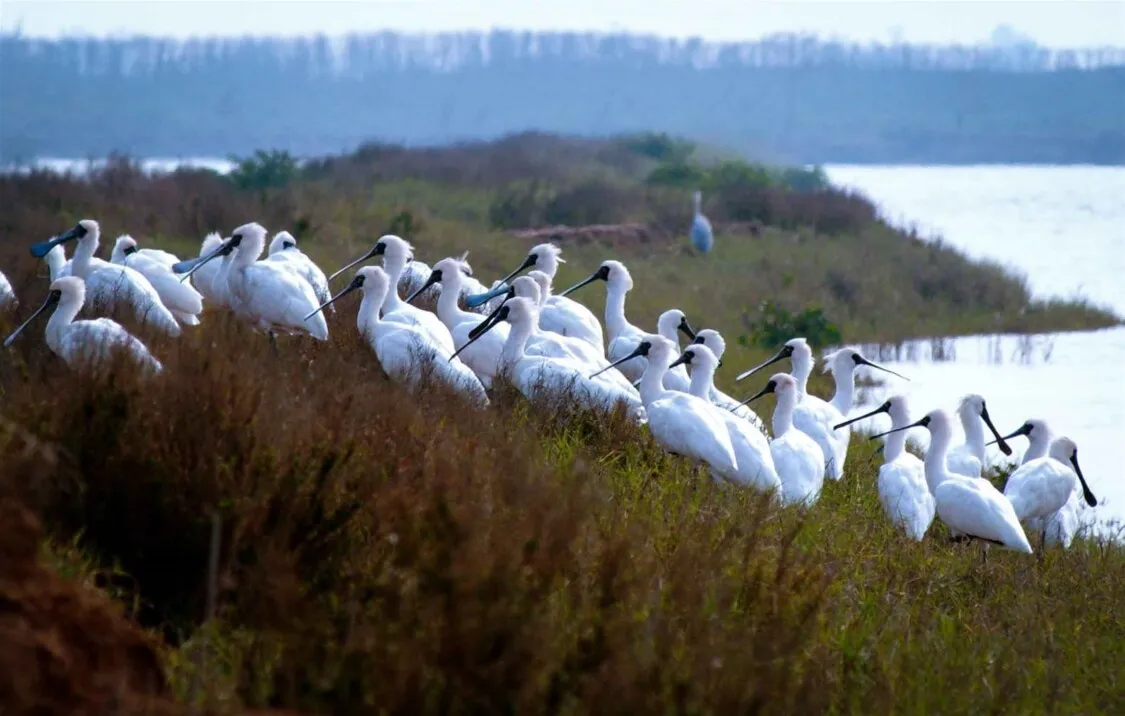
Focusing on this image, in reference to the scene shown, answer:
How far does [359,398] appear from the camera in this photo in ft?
20.1

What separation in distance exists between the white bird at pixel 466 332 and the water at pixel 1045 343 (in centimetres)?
453

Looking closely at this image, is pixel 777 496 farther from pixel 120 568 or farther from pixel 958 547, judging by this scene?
pixel 120 568

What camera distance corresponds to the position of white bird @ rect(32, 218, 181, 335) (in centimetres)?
905

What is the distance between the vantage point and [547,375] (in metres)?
8.90

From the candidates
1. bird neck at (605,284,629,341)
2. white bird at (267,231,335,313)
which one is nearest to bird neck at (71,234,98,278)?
white bird at (267,231,335,313)

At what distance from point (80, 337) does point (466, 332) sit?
13.5 feet

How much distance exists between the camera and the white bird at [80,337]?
538 centimetres

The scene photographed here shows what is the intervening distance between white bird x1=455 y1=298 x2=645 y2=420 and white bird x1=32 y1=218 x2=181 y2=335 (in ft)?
6.38

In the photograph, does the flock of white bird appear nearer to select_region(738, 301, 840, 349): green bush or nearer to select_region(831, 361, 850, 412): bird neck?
select_region(831, 361, 850, 412): bird neck

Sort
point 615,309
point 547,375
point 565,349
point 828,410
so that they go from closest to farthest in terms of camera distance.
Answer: point 547,375
point 565,349
point 828,410
point 615,309

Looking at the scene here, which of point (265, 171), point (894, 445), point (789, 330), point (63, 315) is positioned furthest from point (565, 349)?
point (265, 171)

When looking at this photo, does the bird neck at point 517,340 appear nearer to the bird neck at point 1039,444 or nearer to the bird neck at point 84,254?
the bird neck at point 84,254

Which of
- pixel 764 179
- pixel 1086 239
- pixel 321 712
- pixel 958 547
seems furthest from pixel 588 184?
pixel 321 712

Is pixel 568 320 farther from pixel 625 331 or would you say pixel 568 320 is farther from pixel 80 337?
pixel 80 337
